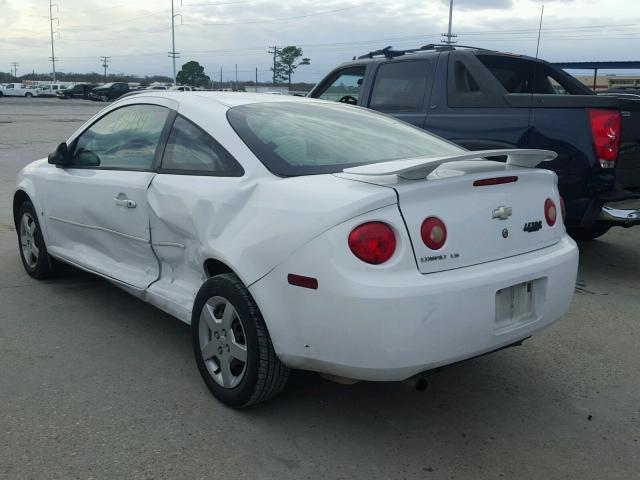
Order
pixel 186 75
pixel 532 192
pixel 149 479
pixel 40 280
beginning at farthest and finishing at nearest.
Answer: pixel 186 75 < pixel 40 280 < pixel 532 192 < pixel 149 479

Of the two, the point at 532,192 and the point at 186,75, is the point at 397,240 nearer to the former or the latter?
the point at 532,192

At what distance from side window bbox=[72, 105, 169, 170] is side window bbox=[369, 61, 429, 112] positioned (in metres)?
3.11

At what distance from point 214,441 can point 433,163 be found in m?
1.59

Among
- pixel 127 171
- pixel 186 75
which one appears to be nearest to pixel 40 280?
pixel 127 171

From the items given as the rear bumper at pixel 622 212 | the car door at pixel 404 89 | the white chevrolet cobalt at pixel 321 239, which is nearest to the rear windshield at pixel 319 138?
the white chevrolet cobalt at pixel 321 239

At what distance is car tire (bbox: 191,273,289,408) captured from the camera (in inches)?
116

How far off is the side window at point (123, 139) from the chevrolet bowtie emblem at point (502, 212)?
6.75ft

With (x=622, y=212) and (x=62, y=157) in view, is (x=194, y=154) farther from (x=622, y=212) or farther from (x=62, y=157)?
(x=622, y=212)

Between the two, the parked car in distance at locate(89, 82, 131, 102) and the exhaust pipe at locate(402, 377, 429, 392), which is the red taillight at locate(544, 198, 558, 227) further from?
the parked car in distance at locate(89, 82, 131, 102)

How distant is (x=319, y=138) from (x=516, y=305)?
4.44 feet

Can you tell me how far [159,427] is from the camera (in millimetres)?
3029

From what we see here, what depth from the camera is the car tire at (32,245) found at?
512 cm

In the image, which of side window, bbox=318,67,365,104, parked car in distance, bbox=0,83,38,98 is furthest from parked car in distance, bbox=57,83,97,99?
side window, bbox=318,67,365,104

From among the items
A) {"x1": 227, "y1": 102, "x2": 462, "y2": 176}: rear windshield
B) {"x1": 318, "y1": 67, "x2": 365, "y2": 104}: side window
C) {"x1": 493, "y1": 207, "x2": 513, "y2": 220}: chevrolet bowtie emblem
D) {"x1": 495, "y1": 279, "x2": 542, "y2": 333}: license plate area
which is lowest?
{"x1": 495, "y1": 279, "x2": 542, "y2": 333}: license plate area
